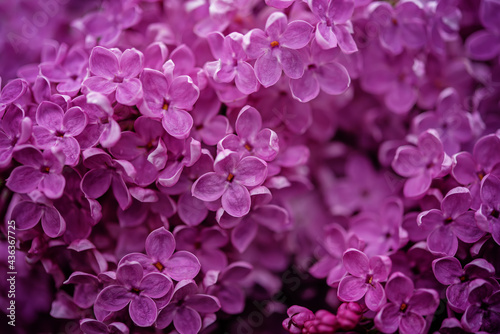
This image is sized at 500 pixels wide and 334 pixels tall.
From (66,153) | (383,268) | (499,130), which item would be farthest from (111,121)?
(499,130)

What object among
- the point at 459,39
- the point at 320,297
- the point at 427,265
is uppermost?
the point at 459,39

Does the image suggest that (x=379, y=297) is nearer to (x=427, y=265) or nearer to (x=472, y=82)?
(x=427, y=265)

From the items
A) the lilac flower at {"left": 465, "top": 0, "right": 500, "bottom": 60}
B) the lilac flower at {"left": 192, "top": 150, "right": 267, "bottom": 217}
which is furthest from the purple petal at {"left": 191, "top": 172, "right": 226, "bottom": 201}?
the lilac flower at {"left": 465, "top": 0, "right": 500, "bottom": 60}

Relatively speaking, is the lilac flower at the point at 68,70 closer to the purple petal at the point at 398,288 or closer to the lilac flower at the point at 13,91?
the lilac flower at the point at 13,91

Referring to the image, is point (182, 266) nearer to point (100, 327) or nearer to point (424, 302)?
point (100, 327)

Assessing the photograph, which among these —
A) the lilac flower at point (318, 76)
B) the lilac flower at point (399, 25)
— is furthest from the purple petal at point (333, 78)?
the lilac flower at point (399, 25)

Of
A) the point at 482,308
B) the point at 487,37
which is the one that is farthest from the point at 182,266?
the point at 487,37
